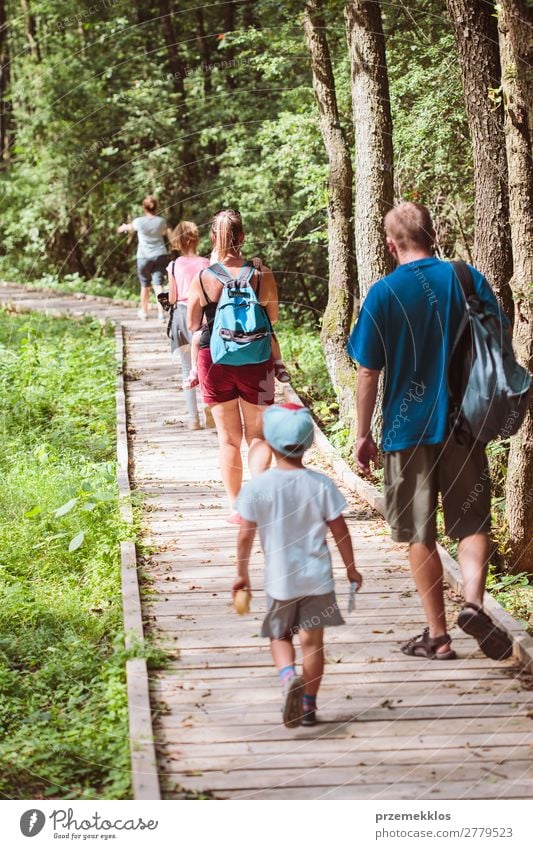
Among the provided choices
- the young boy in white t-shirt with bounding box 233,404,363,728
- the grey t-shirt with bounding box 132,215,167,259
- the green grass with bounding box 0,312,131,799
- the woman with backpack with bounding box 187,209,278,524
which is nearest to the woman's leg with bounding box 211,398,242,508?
the woman with backpack with bounding box 187,209,278,524

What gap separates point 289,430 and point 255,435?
203 cm

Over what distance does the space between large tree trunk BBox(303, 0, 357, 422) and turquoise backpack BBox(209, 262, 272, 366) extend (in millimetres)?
4468

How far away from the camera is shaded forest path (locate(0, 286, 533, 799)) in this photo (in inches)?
138

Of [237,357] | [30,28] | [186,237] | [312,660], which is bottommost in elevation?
[312,660]

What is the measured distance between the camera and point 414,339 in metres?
3.95

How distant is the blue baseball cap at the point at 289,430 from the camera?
3578 mm

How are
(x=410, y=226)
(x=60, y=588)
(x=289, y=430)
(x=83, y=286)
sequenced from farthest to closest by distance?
(x=83, y=286), (x=60, y=588), (x=410, y=226), (x=289, y=430)

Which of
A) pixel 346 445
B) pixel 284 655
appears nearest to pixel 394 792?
pixel 284 655

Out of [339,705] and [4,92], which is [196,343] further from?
[4,92]

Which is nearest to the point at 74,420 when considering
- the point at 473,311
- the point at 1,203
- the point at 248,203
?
the point at 248,203

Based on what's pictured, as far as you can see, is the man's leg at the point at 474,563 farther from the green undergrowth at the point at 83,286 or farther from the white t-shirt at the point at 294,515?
the green undergrowth at the point at 83,286

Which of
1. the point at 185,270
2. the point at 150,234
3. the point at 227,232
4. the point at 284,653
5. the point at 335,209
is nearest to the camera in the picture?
the point at 284,653

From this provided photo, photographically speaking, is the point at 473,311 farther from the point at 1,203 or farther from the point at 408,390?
the point at 1,203

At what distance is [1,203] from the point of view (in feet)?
59.4
